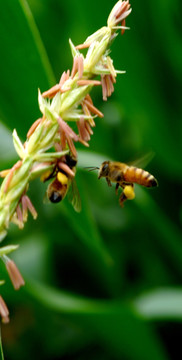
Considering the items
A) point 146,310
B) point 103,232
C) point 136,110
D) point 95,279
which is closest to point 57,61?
point 136,110

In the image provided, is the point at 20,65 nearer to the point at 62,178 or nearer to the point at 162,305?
the point at 62,178

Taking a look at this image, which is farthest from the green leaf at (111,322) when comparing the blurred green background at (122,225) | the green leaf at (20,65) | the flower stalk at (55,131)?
the flower stalk at (55,131)

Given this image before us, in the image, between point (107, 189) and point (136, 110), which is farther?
point (107, 189)

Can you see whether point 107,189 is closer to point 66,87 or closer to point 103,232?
point 103,232

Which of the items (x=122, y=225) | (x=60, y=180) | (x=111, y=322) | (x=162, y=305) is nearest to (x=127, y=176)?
(x=60, y=180)

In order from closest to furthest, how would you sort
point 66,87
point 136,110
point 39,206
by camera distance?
point 66,87
point 136,110
point 39,206

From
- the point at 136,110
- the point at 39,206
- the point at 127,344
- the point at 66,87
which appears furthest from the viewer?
the point at 39,206
